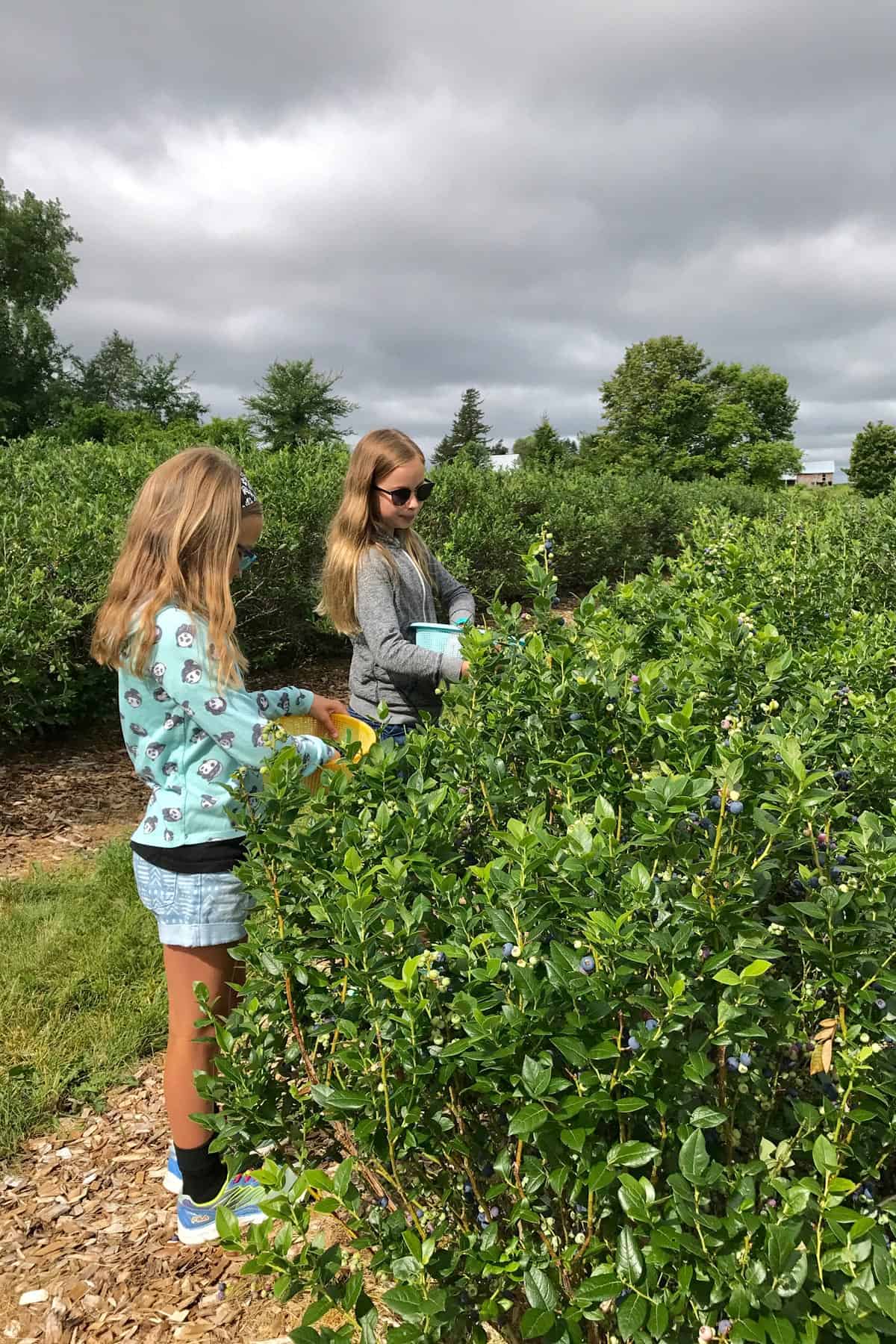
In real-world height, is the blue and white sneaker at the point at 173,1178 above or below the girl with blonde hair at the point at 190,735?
below

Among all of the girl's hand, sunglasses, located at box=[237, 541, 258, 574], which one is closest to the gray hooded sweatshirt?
the girl's hand

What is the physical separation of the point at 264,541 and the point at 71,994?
15.7 feet

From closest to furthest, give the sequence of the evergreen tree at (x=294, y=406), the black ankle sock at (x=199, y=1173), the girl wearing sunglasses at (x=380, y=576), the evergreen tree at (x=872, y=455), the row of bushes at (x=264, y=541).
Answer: the black ankle sock at (x=199, y=1173) < the girl wearing sunglasses at (x=380, y=576) < the row of bushes at (x=264, y=541) < the evergreen tree at (x=294, y=406) < the evergreen tree at (x=872, y=455)

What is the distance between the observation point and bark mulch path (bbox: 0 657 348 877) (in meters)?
5.19

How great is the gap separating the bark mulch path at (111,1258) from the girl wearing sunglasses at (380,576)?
5.14 ft

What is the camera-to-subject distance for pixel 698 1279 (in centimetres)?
118

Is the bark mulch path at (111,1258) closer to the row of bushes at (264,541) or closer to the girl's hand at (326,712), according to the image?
the girl's hand at (326,712)

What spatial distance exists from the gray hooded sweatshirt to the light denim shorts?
0.94 m

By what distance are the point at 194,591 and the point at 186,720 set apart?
0.33 m

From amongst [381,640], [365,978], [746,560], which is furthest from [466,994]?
[746,560]

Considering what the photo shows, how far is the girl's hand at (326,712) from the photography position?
8.06ft

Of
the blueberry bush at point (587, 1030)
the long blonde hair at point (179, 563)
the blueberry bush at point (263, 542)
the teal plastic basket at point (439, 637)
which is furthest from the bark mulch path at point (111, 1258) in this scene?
the blueberry bush at point (263, 542)

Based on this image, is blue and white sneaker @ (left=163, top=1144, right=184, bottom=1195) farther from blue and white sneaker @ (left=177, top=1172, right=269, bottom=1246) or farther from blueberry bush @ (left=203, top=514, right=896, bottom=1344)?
blueberry bush @ (left=203, top=514, right=896, bottom=1344)

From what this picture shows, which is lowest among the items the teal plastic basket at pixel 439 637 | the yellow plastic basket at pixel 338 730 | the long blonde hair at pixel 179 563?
the yellow plastic basket at pixel 338 730
